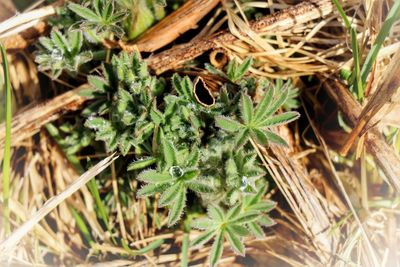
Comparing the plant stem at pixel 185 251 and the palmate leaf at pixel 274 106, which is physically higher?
the palmate leaf at pixel 274 106

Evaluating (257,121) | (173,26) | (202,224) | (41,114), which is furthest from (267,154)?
(41,114)

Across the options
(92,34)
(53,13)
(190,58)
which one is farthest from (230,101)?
(53,13)

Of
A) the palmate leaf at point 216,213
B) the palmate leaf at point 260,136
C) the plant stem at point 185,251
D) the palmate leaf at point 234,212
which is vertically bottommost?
the plant stem at point 185,251

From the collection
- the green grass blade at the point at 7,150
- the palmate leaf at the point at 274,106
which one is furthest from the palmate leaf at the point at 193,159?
the green grass blade at the point at 7,150

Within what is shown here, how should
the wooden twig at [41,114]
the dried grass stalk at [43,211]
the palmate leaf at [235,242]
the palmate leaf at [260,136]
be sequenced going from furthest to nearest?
the wooden twig at [41,114] → the dried grass stalk at [43,211] → the palmate leaf at [235,242] → the palmate leaf at [260,136]

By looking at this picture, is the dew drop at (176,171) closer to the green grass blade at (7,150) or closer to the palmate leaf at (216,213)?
the palmate leaf at (216,213)

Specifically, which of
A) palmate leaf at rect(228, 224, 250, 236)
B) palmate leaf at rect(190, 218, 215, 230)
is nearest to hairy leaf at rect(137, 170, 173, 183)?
palmate leaf at rect(190, 218, 215, 230)

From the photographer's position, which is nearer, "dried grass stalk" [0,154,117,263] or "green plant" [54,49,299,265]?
"green plant" [54,49,299,265]

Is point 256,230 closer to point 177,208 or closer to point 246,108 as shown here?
point 177,208

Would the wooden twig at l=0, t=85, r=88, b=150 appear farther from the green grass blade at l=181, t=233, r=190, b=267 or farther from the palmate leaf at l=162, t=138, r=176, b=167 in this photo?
the green grass blade at l=181, t=233, r=190, b=267
